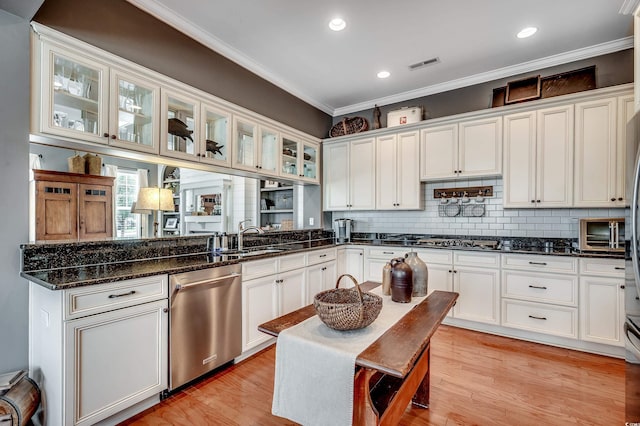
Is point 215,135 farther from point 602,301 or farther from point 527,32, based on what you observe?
point 602,301

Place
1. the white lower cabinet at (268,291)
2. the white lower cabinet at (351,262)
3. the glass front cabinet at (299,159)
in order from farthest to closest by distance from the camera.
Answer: the white lower cabinet at (351,262), the glass front cabinet at (299,159), the white lower cabinet at (268,291)

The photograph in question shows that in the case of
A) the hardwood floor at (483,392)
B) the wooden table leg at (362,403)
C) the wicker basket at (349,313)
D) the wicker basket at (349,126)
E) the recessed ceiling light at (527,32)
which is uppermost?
the recessed ceiling light at (527,32)

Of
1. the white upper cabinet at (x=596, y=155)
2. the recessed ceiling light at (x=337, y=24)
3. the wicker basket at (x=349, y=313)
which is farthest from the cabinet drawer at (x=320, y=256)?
the white upper cabinet at (x=596, y=155)

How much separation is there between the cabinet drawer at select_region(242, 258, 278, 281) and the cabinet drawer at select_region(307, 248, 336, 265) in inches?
22.1

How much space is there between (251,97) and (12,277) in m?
2.58

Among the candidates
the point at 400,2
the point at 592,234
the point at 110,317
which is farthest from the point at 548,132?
the point at 110,317

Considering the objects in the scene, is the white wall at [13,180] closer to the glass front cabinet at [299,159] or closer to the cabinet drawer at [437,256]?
the glass front cabinet at [299,159]

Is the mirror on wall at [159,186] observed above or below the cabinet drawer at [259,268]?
above

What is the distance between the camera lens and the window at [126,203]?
113 inches

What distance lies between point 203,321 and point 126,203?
58.5 inches

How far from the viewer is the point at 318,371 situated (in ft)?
4.07

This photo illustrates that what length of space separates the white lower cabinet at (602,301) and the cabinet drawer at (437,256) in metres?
1.15

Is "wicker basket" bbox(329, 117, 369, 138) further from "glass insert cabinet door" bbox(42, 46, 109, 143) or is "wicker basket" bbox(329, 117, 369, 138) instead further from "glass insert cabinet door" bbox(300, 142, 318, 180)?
"glass insert cabinet door" bbox(42, 46, 109, 143)

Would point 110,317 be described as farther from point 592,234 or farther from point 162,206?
point 592,234
